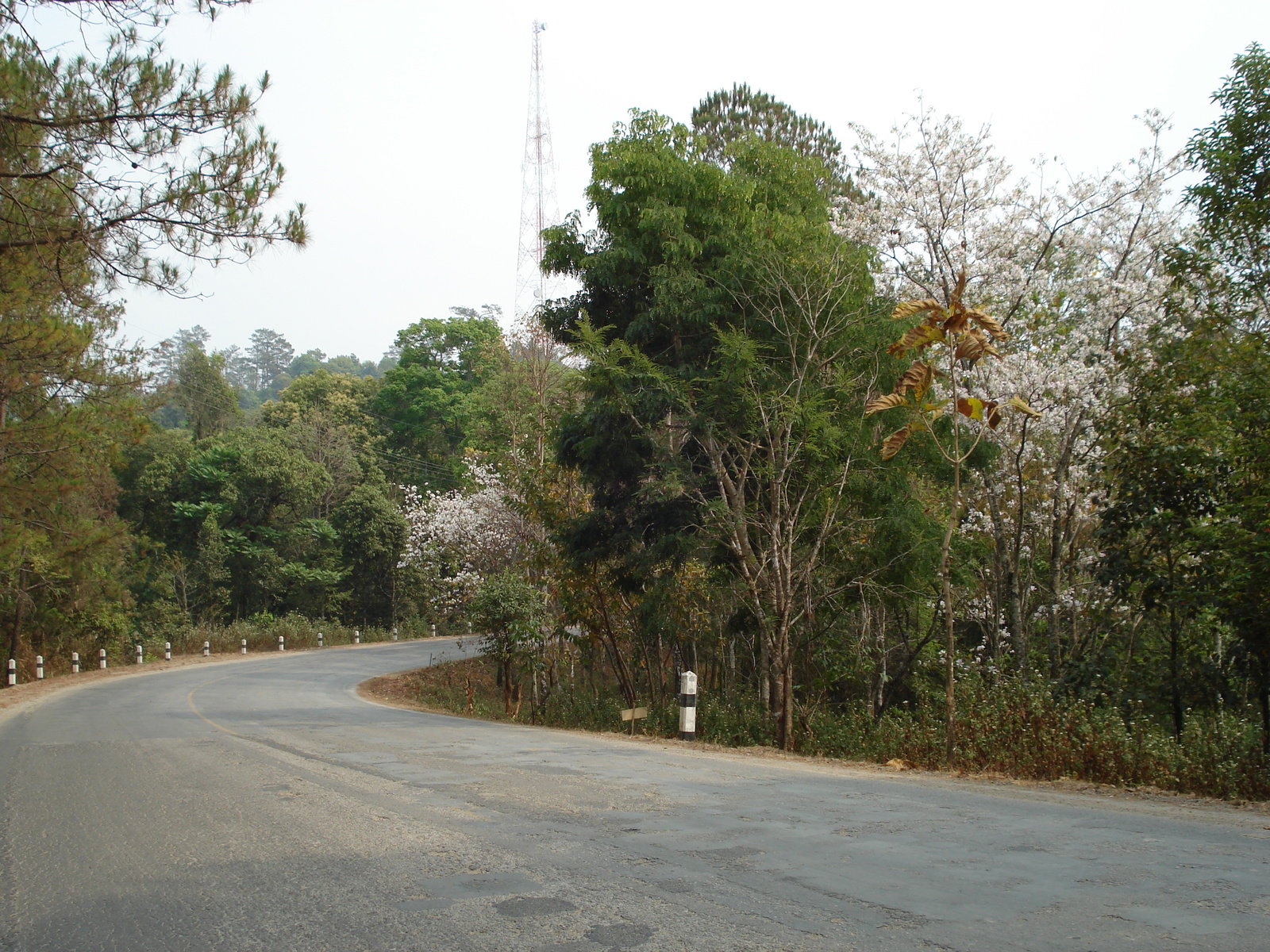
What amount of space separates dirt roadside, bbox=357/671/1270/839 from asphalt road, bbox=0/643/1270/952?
10 centimetres

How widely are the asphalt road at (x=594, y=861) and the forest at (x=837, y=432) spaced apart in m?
3.86

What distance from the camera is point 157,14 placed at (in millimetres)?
9273

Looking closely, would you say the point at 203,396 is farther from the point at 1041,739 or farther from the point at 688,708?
the point at 1041,739

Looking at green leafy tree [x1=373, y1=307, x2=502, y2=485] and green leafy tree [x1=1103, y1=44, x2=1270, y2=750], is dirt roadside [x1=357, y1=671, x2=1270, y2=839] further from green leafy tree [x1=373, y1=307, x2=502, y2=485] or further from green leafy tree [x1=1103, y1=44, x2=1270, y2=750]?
green leafy tree [x1=373, y1=307, x2=502, y2=485]

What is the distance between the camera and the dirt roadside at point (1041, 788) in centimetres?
680

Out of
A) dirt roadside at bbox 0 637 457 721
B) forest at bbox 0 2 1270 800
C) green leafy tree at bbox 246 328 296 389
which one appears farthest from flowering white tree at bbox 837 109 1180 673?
green leafy tree at bbox 246 328 296 389

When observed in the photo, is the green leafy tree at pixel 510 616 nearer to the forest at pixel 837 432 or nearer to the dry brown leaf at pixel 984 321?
the forest at pixel 837 432

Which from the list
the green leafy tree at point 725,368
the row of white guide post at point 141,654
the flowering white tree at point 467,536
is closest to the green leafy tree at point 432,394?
the row of white guide post at point 141,654

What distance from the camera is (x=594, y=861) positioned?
5000mm

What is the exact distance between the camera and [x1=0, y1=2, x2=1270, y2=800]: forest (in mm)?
10008

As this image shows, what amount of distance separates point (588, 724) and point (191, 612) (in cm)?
3367

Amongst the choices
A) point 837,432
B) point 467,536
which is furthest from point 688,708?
point 467,536

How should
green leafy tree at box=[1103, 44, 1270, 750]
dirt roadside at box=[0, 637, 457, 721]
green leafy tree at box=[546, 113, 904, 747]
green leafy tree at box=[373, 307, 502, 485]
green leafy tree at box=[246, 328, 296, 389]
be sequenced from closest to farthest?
green leafy tree at box=[1103, 44, 1270, 750], green leafy tree at box=[546, 113, 904, 747], dirt roadside at box=[0, 637, 457, 721], green leafy tree at box=[373, 307, 502, 485], green leafy tree at box=[246, 328, 296, 389]

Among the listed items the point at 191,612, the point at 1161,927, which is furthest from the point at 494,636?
the point at 191,612
